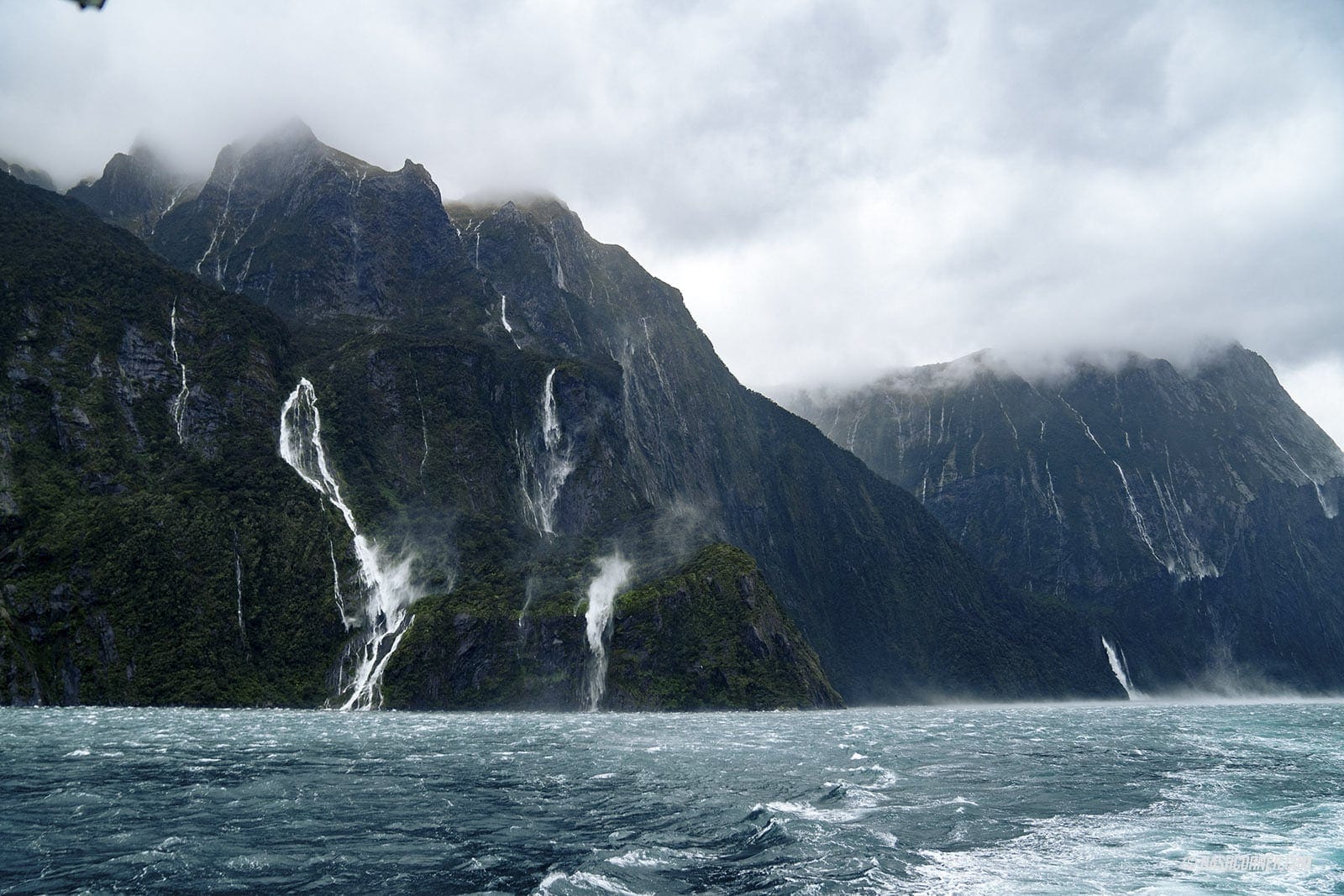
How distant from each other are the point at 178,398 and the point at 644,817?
14218 centimetres

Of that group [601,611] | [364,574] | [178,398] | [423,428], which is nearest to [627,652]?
[601,611]

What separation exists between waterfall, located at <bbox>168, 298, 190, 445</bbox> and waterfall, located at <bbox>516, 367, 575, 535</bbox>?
61863 millimetres

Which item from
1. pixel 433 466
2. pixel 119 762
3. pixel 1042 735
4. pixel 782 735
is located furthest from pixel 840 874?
pixel 433 466

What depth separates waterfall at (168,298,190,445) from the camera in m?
140

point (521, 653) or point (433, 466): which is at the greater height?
point (433, 466)

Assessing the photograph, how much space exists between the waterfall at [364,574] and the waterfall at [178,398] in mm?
15173

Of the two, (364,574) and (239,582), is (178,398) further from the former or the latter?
(364,574)

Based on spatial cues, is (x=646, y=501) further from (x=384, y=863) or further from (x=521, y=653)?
(x=384, y=863)

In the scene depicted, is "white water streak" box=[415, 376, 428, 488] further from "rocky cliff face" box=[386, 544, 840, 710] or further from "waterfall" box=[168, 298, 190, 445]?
"rocky cliff face" box=[386, 544, 840, 710]

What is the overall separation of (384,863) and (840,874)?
1128 cm

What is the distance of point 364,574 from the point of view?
13125 centimetres

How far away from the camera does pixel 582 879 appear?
66.7 ft

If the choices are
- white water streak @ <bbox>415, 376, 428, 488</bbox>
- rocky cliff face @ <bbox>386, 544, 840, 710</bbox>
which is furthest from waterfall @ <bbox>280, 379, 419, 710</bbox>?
white water streak @ <bbox>415, 376, 428, 488</bbox>

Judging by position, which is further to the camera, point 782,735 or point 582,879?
point 782,735
